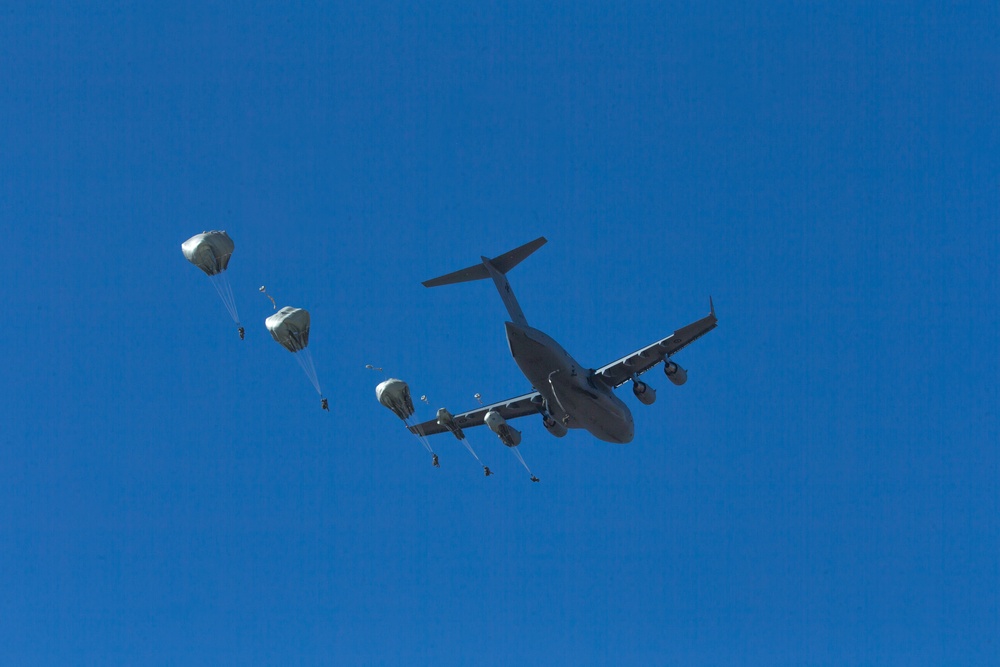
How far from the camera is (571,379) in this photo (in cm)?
4138

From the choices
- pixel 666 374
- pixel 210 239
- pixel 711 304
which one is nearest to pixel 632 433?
pixel 666 374

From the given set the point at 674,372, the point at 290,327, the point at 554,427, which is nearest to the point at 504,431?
the point at 554,427

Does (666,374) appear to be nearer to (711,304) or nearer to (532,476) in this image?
(711,304)

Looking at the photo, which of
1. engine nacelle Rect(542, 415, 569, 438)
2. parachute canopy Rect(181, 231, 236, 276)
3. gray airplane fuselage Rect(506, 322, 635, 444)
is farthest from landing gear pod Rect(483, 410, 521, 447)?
parachute canopy Rect(181, 231, 236, 276)

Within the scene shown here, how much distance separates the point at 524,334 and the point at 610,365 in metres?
9.06

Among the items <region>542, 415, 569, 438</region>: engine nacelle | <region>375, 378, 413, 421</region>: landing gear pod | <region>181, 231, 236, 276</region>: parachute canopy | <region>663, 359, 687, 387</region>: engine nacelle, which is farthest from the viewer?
<region>542, 415, 569, 438</region>: engine nacelle

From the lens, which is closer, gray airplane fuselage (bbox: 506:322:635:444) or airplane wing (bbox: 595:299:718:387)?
gray airplane fuselage (bbox: 506:322:635:444)

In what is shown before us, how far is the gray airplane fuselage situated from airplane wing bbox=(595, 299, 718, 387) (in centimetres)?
74

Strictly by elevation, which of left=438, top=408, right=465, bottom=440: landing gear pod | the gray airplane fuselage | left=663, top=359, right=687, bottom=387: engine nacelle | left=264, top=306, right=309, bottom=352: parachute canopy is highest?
left=663, top=359, right=687, bottom=387: engine nacelle

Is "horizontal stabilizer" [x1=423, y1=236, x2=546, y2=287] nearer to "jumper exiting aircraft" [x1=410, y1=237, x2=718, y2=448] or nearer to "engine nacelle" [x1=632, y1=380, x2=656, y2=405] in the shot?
"jumper exiting aircraft" [x1=410, y1=237, x2=718, y2=448]

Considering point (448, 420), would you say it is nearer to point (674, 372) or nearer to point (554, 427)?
point (554, 427)

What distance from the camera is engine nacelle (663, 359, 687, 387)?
4534 cm

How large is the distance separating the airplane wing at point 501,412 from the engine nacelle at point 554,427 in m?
0.97

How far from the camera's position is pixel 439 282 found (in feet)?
142
